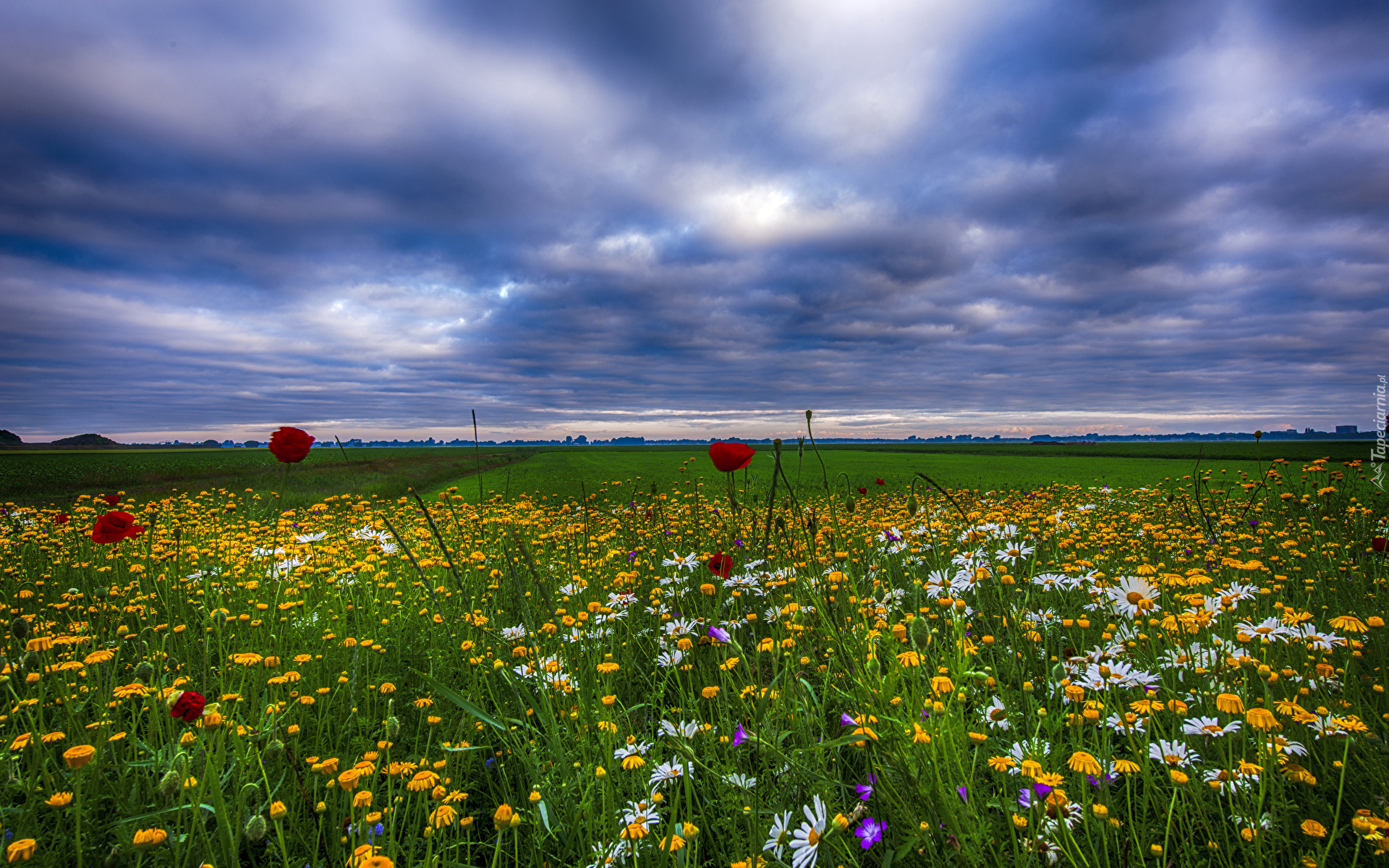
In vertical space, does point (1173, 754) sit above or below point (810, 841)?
above

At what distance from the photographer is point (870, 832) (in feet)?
5.71

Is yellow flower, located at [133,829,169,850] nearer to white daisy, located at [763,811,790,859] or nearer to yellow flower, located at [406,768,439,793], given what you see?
yellow flower, located at [406,768,439,793]

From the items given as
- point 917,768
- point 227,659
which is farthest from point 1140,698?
point 227,659

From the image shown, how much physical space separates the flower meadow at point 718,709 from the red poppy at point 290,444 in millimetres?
902

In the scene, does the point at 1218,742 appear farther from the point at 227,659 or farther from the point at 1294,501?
the point at 1294,501

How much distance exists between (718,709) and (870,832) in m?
0.88

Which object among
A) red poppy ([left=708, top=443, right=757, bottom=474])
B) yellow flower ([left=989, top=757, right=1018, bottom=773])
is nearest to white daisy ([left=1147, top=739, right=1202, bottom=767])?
yellow flower ([left=989, top=757, right=1018, bottom=773])

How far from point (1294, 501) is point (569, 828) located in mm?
9628

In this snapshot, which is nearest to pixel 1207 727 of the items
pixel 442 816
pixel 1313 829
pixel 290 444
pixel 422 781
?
pixel 1313 829

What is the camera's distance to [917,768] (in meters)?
1.71

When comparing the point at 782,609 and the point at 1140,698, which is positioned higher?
the point at 782,609

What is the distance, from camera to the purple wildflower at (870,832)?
1.70m

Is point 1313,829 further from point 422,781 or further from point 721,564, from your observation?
point 422,781

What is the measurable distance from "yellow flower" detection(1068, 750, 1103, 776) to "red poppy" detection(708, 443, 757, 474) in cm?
178
